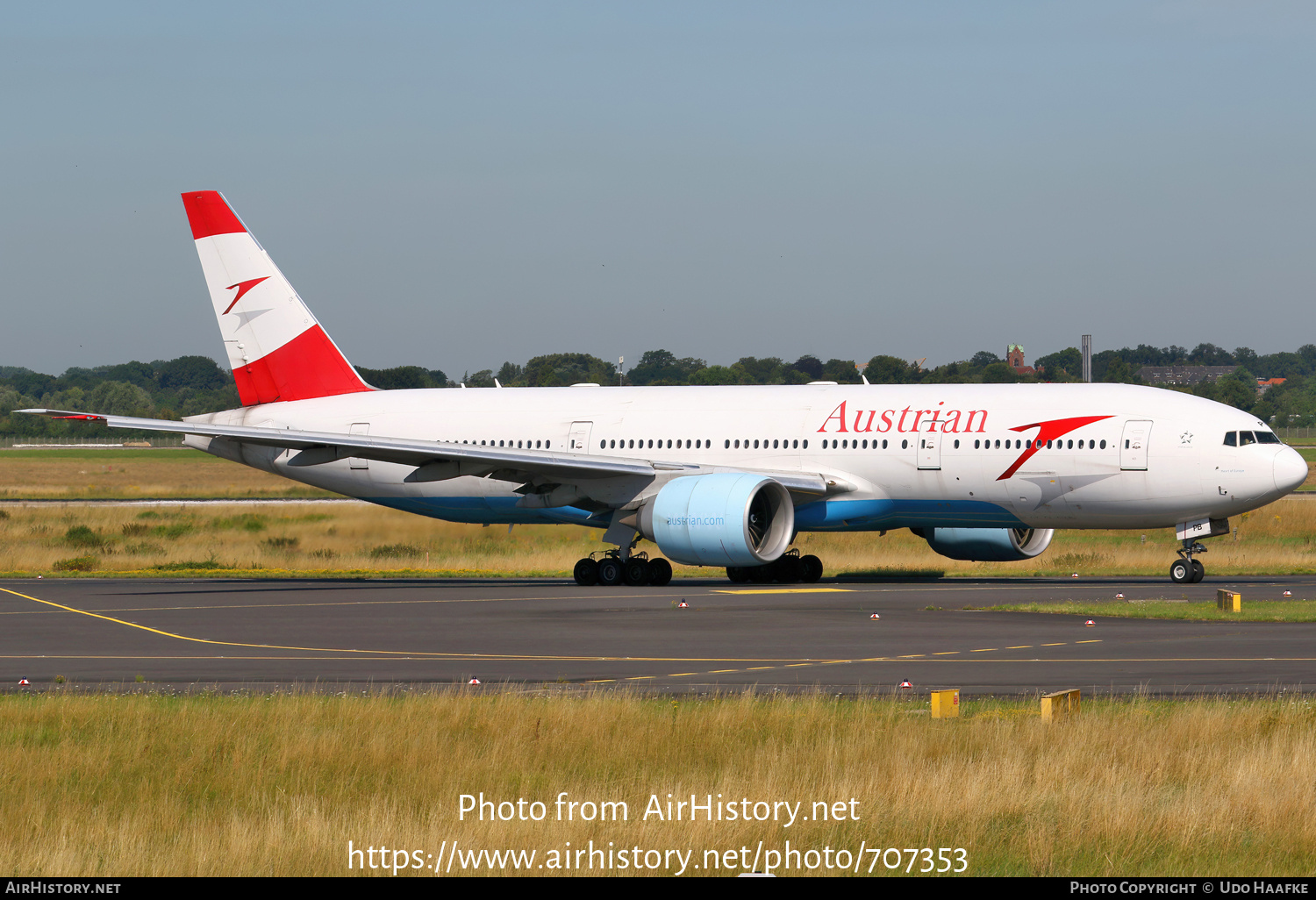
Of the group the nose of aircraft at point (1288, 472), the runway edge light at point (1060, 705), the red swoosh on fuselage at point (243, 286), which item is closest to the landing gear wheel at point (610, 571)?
the red swoosh on fuselage at point (243, 286)

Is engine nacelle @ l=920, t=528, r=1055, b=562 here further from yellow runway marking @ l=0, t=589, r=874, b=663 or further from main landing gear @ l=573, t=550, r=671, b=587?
yellow runway marking @ l=0, t=589, r=874, b=663

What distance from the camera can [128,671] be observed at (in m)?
19.9

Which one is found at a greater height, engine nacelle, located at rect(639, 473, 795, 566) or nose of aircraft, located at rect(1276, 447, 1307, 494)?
nose of aircraft, located at rect(1276, 447, 1307, 494)

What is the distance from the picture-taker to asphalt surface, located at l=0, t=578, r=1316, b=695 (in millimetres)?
18500

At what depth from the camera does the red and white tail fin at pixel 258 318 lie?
41469mm

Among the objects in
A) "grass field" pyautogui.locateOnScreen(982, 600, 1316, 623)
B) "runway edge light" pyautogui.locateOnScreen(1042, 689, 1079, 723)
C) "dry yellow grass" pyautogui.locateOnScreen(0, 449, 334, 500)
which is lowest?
"dry yellow grass" pyautogui.locateOnScreen(0, 449, 334, 500)

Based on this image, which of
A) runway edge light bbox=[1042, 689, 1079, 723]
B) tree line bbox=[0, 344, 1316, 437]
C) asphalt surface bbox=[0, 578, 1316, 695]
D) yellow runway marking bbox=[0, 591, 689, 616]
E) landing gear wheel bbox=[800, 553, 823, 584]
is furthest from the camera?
tree line bbox=[0, 344, 1316, 437]

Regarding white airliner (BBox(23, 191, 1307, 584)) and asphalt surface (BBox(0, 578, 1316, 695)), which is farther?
white airliner (BBox(23, 191, 1307, 584))

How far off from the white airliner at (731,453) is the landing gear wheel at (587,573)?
43 mm

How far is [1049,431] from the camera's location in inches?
1307

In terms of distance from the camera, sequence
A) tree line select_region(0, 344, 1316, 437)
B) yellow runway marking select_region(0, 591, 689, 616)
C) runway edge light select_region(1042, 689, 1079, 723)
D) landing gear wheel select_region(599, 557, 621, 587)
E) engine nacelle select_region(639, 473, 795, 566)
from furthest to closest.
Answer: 1. tree line select_region(0, 344, 1316, 437)
2. landing gear wheel select_region(599, 557, 621, 587)
3. engine nacelle select_region(639, 473, 795, 566)
4. yellow runway marking select_region(0, 591, 689, 616)
5. runway edge light select_region(1042, 689, 1079, 723)

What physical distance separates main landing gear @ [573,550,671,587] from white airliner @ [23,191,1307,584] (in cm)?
4

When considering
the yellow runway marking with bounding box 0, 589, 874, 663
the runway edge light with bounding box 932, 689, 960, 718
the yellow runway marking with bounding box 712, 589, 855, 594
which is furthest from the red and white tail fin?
the runway edge light with bounding box 932, 689, 960, 718

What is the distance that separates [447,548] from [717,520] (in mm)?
15986
